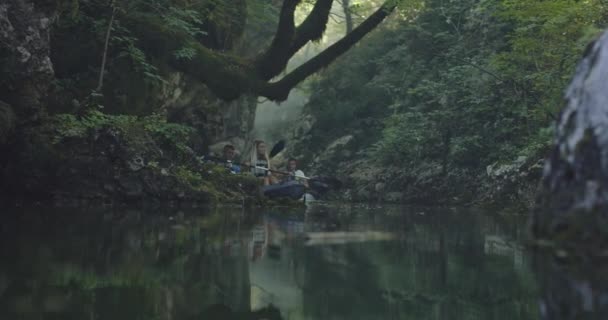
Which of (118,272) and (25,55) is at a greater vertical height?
(25,55)

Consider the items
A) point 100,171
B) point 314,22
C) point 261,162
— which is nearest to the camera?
point 100,171

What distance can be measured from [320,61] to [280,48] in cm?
119

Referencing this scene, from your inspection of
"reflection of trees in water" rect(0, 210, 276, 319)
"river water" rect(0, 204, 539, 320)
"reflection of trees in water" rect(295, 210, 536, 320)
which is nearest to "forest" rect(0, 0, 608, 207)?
"reflection of trees in water" rect(295, 210, 536, 320)

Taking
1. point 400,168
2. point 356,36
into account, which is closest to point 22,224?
point 356,36

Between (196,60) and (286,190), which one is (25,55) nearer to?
(286,190)

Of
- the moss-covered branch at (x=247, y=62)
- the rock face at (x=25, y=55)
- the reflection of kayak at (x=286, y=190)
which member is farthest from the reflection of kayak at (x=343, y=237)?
the moss-covered branch at (x=247, y=62)

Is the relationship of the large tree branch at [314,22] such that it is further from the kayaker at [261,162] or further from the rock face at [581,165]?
the rock face at [581,165]

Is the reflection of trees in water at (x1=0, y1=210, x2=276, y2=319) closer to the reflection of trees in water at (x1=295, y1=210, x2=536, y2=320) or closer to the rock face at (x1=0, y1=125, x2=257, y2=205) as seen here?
the reflection of trees in water at (x1=295, y1=210, x2=536, y2=320)

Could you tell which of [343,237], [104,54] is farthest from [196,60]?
[343,237]

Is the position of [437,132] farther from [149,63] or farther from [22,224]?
[22,224]

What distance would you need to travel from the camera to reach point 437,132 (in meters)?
21.8

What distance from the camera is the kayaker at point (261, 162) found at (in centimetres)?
1720

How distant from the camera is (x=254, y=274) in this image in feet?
14.5

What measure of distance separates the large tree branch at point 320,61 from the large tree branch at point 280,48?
362mm
